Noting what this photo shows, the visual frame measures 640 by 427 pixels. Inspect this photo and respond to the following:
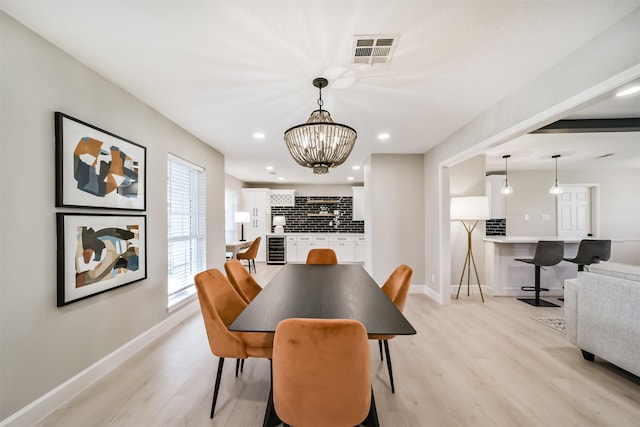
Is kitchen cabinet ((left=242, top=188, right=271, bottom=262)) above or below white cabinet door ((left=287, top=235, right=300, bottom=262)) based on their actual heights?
above

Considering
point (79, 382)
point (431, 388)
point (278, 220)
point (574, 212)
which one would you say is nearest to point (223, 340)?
point (79, 382)

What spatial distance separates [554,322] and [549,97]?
279 centimetres

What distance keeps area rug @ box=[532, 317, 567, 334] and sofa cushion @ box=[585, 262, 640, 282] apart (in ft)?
3.47

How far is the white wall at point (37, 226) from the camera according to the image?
4.94 feet

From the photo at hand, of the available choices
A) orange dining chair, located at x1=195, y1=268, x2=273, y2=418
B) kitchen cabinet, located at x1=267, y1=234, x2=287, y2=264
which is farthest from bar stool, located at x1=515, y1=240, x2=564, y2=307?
kitchen cabinet, located at x1=267, y1=234, x2=287, y2=264

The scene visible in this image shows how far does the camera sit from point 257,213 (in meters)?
7.66

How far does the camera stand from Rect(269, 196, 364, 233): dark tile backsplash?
820cm

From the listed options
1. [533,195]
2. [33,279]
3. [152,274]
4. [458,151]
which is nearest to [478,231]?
[458,151]

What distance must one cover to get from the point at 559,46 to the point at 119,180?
3.49m

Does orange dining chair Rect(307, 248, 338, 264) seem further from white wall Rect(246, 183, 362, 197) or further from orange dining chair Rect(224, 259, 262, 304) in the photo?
white wall Rect(246, 183, 362, 197)

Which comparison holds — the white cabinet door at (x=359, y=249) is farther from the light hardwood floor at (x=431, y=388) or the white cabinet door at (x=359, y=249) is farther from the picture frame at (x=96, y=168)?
the picture frame at (x=96, y=168)

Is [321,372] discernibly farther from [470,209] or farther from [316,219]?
[316,219]

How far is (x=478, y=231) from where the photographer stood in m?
4.56

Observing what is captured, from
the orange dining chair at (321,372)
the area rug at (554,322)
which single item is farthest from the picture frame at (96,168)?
the area rug at (554,322)
